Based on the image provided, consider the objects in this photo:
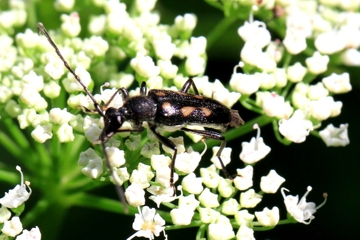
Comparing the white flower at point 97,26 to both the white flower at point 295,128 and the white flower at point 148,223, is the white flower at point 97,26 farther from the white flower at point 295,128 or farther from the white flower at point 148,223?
the white flower at point 148,223

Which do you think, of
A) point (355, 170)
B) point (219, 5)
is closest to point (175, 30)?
point (219, 5)

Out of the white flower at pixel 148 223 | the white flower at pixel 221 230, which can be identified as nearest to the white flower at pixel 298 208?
the white flower at pixel 221 230

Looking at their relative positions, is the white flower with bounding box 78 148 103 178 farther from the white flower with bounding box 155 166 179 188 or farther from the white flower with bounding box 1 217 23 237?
the white flower with bounding box 1 217 23 237

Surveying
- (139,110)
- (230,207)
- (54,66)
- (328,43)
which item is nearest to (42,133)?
(54,66)

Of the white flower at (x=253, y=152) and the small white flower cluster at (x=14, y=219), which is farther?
the white flower at (x=253, y=152)

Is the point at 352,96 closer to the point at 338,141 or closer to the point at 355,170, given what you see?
the point at 355,170

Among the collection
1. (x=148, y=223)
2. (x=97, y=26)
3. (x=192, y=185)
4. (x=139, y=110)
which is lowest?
(x=148, y=223)

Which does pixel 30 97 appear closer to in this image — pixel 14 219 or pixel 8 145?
pixel 8 145
